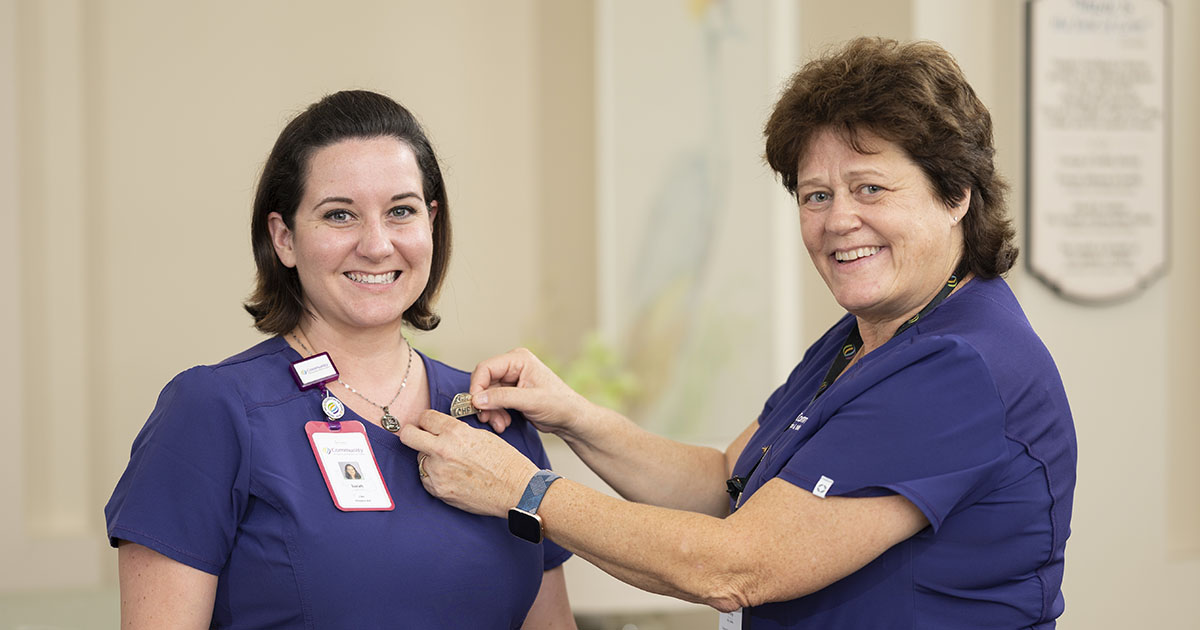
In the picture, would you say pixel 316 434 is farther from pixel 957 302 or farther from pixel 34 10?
pixel 34 10

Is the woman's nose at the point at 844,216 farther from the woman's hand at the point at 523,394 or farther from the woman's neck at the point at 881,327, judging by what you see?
the woman's hand at the point at 523,394

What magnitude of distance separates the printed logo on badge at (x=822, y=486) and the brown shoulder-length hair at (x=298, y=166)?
893 millimetres

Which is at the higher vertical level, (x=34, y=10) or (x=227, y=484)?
(x=34, y=10)

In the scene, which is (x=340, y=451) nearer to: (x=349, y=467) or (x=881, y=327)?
(x=349, y=467)

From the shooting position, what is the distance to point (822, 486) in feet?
5.37

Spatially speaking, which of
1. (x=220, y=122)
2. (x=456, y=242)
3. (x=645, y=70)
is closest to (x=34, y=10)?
(x=220, y=122)

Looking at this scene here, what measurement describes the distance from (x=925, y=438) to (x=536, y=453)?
0.81 meters

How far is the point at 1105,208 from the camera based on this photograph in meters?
3.53

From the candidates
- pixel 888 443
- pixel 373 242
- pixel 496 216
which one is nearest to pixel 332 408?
pixel 373 242

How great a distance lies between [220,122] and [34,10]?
0.86 meters

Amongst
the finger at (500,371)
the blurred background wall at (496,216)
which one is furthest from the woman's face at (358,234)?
the blurred background wall at (496,216)

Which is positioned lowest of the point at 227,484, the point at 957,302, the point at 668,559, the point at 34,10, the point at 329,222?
the point at 668,559

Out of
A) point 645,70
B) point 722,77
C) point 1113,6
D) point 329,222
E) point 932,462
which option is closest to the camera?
point 932,462

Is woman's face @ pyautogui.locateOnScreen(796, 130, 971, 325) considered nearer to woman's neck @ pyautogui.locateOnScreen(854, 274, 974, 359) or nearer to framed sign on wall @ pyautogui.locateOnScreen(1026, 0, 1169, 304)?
woman's neck @ pyautogui.locateOnScreen(854, 274, 974, 359)
